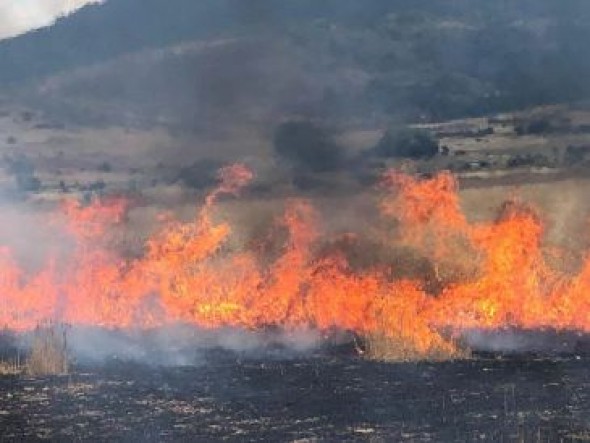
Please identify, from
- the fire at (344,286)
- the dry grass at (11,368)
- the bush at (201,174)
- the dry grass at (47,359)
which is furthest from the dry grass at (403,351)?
the bush at (201,174)

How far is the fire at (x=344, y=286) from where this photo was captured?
40.5 meters

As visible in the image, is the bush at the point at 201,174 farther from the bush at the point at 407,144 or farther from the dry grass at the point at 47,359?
the dry grass at the point at 47,359

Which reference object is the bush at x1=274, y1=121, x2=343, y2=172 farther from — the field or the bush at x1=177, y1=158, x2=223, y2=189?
the field

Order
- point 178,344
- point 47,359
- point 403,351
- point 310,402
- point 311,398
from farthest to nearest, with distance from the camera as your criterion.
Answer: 1. point 178,344
2. point 403,351
3. point 47,359
4. point 311,398
5. point 310,402

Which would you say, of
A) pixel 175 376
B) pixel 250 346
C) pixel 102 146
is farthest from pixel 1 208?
pixel 175 376

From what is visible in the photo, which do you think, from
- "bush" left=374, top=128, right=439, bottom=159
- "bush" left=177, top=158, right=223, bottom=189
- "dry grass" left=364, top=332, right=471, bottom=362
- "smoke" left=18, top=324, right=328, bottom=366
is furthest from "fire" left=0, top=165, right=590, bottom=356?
"bush" left=177, top=158, right=223, bottom=189

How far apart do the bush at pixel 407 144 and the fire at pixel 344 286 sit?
82.0ft

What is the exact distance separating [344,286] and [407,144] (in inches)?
1645

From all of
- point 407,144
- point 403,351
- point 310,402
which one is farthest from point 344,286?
point 407,144

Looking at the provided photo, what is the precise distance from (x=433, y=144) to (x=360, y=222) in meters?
23.0

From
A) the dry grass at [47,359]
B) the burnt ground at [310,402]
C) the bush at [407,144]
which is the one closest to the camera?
the burnt ground at [310,402]

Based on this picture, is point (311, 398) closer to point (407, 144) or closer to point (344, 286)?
point (344, 286)

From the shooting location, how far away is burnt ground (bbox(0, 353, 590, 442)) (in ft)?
78.8

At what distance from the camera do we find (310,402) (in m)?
27.9
